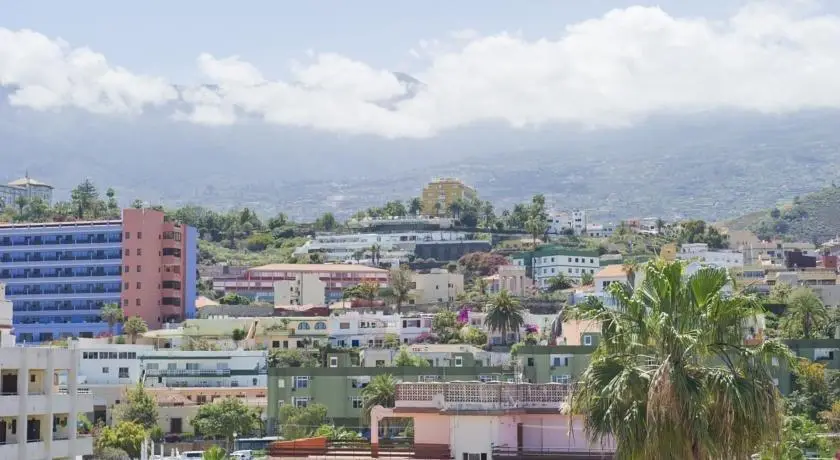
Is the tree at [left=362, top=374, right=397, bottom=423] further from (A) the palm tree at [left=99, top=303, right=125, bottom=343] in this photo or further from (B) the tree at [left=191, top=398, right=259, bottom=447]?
(A) the palm tree at [left=99, top=303, right=125, bottom=343]

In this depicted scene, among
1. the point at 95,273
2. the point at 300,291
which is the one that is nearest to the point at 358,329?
the point at 95,273

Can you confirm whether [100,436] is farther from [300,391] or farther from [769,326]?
[769,326]

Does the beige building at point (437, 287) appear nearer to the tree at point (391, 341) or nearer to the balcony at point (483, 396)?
the tree at point (391, 341)

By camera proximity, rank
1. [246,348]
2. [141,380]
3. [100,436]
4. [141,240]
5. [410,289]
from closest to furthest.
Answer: [100,436]
[141,380]
[246,348]
[141,240]
[410,289]

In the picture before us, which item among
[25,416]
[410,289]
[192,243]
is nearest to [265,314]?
[192,243]

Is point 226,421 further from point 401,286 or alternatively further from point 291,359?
point 401,286

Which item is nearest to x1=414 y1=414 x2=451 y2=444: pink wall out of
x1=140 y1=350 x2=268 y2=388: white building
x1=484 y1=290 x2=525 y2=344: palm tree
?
x1=140 y1=350 x2=268 y2=388: white building
